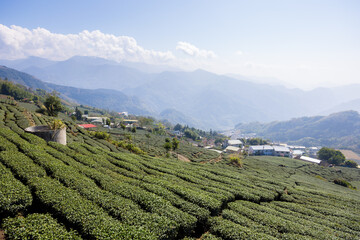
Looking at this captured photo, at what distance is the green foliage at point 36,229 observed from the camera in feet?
30.0

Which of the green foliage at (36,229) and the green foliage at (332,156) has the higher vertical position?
the green foliage at (36,229)

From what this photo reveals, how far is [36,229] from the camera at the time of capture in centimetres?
953

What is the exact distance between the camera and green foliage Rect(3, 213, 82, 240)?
360 inches

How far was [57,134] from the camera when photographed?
2569 centimetres

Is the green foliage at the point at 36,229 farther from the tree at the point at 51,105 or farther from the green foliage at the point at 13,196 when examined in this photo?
the tree at the point at 51,105

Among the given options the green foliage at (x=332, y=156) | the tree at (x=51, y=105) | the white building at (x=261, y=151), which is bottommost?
the white building at (x=261, y=151)

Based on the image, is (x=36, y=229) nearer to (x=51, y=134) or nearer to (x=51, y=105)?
(x=51, y=134)

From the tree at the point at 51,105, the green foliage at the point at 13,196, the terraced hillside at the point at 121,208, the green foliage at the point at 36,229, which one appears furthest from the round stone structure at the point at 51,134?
the tree at the point at 51,105

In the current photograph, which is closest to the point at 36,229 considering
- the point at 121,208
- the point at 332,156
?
the point at 121,208

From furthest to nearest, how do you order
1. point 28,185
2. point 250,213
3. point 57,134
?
point 57,134 < point 250,213 < point 28,185

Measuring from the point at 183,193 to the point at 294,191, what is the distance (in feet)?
74.2

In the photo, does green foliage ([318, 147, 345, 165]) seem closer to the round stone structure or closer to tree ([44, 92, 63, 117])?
the round stone structure

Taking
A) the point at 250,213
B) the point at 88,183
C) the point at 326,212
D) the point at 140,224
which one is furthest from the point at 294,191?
the point at 88,183

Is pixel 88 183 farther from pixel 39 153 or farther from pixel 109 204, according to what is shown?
pixel 39 153
